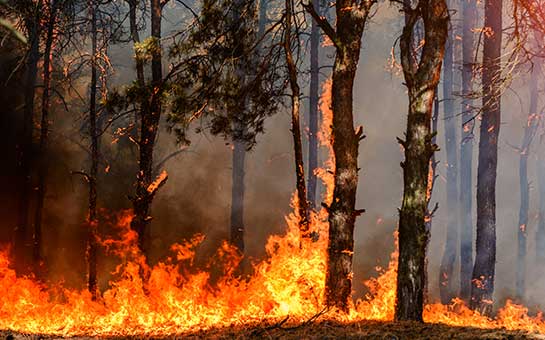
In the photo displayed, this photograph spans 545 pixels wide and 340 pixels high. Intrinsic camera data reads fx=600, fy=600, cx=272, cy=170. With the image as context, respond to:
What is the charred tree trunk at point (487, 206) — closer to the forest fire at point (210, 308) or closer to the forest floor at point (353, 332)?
the forest fire at point (210, 308)

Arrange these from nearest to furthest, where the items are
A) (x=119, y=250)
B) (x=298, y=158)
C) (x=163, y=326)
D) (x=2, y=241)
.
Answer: (x=163, y=326) → (x=298, y=158) → (x=2, y=241) → (x=119, y=250)

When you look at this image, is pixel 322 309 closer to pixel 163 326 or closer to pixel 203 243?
pixel 163 326

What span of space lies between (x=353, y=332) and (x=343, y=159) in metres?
4.08

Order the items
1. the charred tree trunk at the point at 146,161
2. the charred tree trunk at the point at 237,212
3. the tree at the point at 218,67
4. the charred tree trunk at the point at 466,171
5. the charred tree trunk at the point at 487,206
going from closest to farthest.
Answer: the tree at the point at 218,67, the charred tree trunk at the point at 146,161, the charred tree trunk at the point at 487,206, the charred tree trunk at the point at 466,171, the charred tree trunk at the point at 237,212

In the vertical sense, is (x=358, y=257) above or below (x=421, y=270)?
below

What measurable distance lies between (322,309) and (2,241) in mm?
15921

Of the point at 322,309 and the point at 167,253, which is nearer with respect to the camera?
the point at 322,309

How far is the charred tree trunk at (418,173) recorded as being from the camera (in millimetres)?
9648

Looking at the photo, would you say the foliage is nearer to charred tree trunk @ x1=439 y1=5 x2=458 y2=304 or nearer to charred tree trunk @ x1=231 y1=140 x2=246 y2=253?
charred tree trunk @ x1=231 y1=140 x2=246 y2=253

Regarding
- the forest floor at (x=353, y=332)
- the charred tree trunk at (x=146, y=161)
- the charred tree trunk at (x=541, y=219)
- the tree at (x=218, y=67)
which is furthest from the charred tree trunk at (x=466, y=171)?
the forest floor at (x=353, y=332)

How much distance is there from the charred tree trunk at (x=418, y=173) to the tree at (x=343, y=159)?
1534 mm

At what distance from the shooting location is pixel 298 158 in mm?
14117

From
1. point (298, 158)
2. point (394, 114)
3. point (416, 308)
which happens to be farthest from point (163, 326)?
point (394, 114)

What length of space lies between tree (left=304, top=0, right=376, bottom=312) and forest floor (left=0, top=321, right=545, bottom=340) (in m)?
2.16
